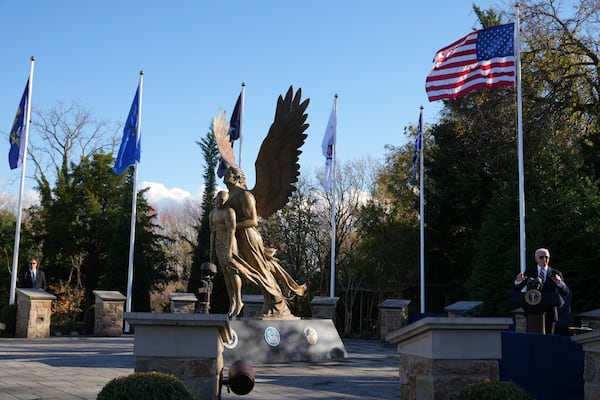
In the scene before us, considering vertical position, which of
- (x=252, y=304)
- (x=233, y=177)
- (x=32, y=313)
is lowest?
(x=32, y=313)

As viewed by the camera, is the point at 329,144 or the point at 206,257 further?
the point at 206,257

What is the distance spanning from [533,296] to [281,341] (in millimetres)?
5355

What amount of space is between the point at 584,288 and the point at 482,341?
49.3 ft

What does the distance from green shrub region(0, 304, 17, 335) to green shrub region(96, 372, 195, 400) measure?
14718 mm

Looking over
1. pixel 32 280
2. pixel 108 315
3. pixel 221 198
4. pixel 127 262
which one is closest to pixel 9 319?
pixel 32 280

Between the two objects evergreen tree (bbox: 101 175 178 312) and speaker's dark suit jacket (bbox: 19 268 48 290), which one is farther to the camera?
evergreen tree (bbox: 101 175 178 312)

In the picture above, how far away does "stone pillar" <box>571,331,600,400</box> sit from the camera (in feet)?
20.3

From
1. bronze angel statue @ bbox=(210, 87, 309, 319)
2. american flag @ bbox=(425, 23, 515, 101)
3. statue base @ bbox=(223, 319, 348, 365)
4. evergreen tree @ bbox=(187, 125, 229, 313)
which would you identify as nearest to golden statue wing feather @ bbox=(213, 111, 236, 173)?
bronze angel statue @ bbox=(210, 87, 309, 319)

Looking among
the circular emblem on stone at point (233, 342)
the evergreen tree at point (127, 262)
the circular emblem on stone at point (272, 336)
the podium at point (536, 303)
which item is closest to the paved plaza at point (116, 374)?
the circular emblem on stone at point (272, 336)

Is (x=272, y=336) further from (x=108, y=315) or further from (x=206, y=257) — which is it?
(x=206, y=257)

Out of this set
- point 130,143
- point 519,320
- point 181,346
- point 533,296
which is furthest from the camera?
point 130,143

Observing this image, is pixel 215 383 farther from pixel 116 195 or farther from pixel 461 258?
pixel 116 195

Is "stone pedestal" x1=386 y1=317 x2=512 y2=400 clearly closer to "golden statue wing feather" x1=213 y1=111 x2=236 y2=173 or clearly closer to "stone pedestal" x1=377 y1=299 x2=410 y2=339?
"golden statue wing feather" x1=213 y1=111 x2=236 y2=173

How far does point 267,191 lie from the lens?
1284 cm
